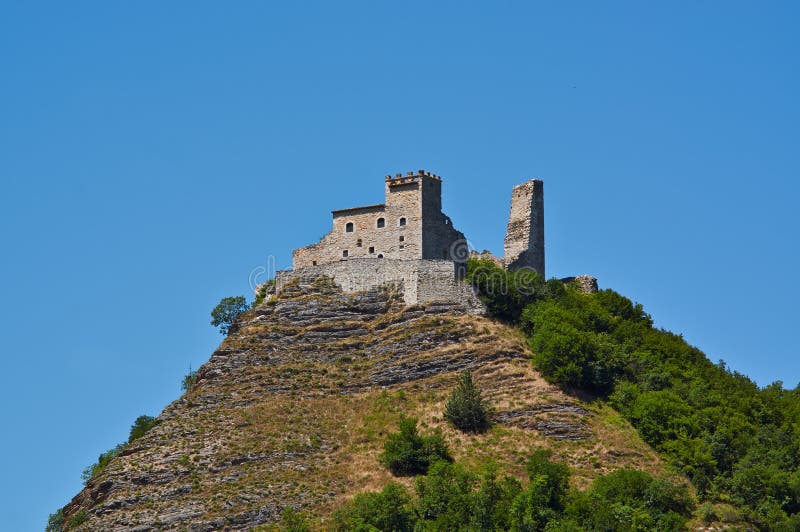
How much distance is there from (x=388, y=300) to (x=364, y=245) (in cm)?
641

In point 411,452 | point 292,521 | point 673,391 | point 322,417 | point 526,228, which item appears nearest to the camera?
point 292,521

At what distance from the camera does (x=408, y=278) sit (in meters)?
93.2

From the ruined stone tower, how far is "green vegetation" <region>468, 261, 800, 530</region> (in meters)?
3.59

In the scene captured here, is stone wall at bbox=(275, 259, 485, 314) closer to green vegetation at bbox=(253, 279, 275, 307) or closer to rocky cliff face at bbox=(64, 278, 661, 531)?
rocky cliff face at bbox=(64, 278, 661, 531)

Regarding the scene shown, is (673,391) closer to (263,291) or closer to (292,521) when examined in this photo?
(292,521)

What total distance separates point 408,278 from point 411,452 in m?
15.6

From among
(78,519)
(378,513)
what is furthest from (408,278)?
(78,519)

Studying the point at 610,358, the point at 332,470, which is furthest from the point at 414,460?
the point at 610,358

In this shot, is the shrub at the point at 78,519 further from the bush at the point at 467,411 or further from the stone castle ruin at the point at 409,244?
the stone castle ruin at the point at 409,244

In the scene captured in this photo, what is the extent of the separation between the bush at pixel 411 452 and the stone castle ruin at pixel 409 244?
42.3 feet

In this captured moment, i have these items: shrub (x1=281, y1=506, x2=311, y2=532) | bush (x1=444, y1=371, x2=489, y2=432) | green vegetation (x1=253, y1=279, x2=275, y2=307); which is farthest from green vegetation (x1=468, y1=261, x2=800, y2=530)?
shrub (x1=281, y1=506, x2=311, y2=532)

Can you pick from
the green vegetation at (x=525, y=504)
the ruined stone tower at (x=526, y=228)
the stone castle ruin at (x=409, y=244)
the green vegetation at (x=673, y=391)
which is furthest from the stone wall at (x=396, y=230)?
the green vegetation at (x=525, y=504)

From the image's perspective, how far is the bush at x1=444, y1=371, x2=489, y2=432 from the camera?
83000mm

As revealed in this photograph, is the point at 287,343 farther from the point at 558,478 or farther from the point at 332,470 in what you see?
the point at 558,478
